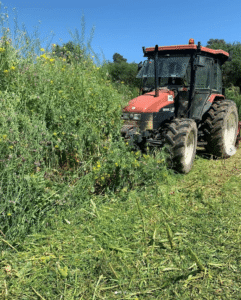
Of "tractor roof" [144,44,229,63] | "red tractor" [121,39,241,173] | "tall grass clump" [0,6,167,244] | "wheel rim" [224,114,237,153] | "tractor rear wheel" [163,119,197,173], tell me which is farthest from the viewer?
"wheel rim" [224,114,237,153]

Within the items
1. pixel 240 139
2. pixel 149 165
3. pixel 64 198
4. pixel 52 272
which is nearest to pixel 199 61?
pixel 149 165

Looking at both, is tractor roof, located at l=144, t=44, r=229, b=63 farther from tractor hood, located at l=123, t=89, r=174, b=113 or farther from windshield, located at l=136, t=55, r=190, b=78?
tractor hood, located at l=123, t=89, r=174, b=113

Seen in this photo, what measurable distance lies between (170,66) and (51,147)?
99.4 inches

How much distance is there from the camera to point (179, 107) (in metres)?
5.26

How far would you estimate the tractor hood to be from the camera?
4.77 meters

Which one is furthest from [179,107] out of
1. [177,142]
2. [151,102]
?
[177,142]

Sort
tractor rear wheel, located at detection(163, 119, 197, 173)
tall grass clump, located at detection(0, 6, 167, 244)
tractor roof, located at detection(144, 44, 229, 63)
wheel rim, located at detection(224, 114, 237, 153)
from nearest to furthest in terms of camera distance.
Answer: tall grass clump, located at detection(0, 6, 167, 244)
tractor rear wheel, located at detection(163, 119, 197, 173)
tractor roof, located at detection(144, 44, 229, 63)
wheel rim, located at detection(224, 114, 237, 153)

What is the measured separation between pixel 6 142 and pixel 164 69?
307cm

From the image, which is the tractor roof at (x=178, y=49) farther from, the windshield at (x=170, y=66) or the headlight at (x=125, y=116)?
the headlight at (x=125, y=116)

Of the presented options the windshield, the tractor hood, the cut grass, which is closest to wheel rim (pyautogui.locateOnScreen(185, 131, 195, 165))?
the tractor hood

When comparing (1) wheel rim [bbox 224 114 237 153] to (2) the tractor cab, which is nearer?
(2) the tractor cab

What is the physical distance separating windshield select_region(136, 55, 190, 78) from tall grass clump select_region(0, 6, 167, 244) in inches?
37.3

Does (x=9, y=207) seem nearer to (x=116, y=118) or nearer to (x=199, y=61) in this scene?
(x=116, y=118)

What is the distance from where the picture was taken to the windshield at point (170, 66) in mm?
5000
